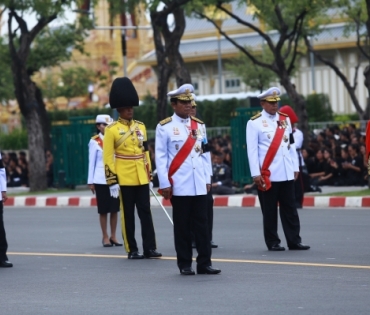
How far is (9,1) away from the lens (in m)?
29.4

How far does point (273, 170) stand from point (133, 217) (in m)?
1.75

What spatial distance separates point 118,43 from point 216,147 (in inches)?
1757

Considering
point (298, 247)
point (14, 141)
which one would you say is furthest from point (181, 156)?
point (14, 141)

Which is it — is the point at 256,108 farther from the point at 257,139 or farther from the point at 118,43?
the point at 118,43

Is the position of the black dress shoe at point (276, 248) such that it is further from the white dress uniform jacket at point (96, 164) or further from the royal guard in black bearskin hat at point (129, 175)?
the white dress uniform jacket at point (96, 164)

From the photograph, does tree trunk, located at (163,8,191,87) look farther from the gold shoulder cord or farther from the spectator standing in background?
the gold shoulder cord

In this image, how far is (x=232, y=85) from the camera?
2378 inches

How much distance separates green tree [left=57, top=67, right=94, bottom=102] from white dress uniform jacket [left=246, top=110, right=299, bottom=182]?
48.1 m

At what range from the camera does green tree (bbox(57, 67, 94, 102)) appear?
61.5m

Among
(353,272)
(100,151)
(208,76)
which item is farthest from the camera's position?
(208,76)

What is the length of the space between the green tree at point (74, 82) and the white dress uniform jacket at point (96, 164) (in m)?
45.9

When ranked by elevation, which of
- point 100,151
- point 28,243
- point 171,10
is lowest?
point 28,243

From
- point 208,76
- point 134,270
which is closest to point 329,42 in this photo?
point 208,76

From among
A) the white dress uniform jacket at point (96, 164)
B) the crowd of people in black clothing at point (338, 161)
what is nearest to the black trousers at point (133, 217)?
the white dress uniform jacket at point (96, 164)
